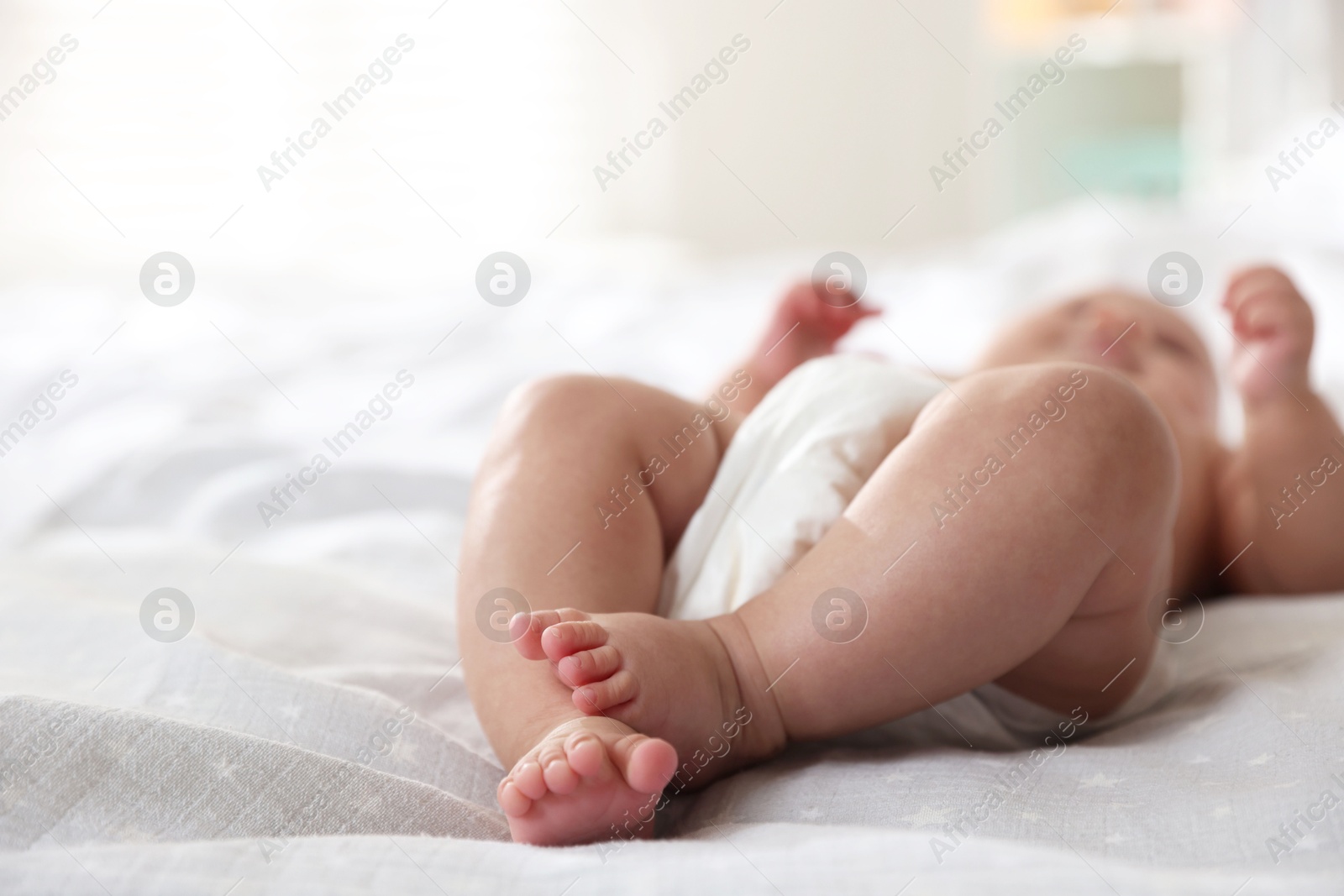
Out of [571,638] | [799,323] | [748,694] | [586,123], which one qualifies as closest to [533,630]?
[571,638]

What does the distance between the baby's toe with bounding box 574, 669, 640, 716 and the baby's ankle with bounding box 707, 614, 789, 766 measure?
70 mm

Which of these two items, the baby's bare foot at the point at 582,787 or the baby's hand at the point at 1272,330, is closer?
the baby's bare foot at the point at 582,787

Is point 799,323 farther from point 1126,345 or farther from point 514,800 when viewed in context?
point 514,800

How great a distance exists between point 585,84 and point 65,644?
3390 mm

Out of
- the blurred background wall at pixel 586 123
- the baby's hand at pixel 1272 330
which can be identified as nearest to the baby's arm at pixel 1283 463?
the baby's hand at pixel 1272 330

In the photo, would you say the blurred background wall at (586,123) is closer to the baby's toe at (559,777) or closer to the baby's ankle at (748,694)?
the baby's ankle at (748,694)

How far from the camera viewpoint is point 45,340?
153 centimetres

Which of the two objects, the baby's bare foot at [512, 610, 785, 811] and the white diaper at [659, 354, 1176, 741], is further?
the white diaper at [659, 354, 1176, 741]

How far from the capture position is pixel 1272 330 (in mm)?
885

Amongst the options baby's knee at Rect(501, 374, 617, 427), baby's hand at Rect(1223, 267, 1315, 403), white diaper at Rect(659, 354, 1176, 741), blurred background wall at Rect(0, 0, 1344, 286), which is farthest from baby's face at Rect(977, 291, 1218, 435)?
blurred background wall at Rect(0, 0, 1344, 286)

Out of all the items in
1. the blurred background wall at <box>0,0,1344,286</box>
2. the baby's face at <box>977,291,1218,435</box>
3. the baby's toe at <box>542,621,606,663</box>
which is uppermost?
the blurred background wall at <box>0,0,1344,286</box>

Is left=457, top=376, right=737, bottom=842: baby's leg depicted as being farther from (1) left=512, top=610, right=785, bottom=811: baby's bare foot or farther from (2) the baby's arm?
(2) the baby's arm

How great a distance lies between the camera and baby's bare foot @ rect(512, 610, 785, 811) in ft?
1.72

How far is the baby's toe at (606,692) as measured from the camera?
20.6 inches
